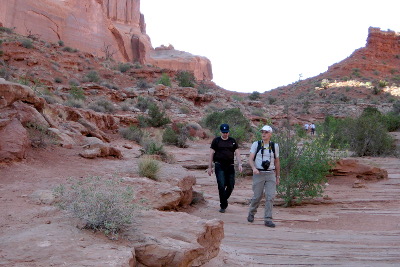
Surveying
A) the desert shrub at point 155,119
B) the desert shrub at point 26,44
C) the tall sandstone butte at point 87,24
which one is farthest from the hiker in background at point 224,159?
the tall sandstone butte at point 87,24

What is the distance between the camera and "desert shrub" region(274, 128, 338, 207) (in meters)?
7.98

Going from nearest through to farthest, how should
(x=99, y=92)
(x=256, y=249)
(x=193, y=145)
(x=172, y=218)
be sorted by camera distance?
1. (x=172, y=218)
2. (x=256, y=249)
3. (x=193, y=145)
4. (x=99, y=92)

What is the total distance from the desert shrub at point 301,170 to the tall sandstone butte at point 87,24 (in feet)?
116

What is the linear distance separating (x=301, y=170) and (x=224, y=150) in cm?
216

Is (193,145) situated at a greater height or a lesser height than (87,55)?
lesser

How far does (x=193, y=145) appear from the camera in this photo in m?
17.1

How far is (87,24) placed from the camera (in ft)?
151

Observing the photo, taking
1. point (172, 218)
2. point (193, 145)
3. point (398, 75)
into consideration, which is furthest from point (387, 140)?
point (398, 75)

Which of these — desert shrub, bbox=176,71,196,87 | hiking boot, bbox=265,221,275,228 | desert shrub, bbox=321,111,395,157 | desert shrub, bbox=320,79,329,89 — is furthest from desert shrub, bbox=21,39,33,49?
desert shrub, bbox=320,79,329,89

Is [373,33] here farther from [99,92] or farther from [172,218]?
[172,218]

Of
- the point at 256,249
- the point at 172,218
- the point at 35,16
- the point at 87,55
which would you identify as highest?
the point at 35,16

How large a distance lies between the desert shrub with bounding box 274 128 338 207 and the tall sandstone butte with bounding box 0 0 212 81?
35.4 metres

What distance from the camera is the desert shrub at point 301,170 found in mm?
7977

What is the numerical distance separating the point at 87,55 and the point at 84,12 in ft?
45.4
